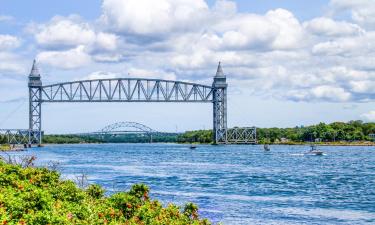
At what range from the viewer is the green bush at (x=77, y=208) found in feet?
50.9

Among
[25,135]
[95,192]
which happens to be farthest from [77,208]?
[25,135]

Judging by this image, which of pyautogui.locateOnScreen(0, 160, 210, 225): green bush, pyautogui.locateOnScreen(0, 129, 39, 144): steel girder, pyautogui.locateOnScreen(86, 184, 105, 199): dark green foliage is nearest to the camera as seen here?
pyautogui.locateOnScreen(0, 160, 210, 225): green bush

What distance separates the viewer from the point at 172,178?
201 feet

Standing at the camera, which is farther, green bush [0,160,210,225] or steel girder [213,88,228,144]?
steel girder [213,88,228,144]

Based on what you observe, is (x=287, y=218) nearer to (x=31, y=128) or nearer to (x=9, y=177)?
(x=9, y=177)

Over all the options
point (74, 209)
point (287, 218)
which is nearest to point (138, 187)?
point (74, 209)

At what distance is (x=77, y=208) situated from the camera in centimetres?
1808

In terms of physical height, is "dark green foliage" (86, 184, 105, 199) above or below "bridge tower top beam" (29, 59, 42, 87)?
below

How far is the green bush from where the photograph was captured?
50.9 feet

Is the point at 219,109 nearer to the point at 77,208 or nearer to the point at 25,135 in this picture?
the point at 25,135

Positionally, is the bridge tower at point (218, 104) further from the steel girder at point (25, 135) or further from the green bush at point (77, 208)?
the green bush at point (77, 208)

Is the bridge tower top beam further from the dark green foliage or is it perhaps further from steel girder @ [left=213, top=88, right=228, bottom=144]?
the dark green foliage

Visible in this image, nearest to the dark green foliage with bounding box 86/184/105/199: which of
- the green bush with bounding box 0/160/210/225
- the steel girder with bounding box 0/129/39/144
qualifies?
the green bush with bounding box 0/160/210/225

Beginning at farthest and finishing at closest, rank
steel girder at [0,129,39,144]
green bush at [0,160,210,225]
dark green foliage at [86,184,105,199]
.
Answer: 1. steel girder at [0,129,39,144]
2. dark green foliage at [86,184,105,199]
3. green bush at [0,160,210,225]
